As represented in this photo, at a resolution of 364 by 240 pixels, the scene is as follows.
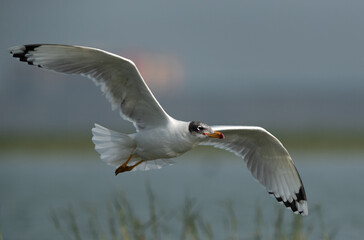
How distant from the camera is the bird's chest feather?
240 inches

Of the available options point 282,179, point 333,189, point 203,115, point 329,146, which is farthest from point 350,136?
point 203,115

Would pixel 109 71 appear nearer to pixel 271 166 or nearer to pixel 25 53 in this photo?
pixel 25 53

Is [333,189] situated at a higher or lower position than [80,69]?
lower

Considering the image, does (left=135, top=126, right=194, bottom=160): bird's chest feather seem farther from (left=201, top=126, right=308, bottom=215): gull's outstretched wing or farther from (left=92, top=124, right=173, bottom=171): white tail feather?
(left=201, top=126, right=308, bottom=215): gull's outstretched wing

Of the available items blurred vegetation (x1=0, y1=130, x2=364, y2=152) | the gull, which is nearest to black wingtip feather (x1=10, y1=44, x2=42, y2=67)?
the gull

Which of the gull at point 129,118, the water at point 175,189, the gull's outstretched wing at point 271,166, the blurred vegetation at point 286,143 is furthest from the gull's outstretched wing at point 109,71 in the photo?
the blurred vegetation at point 286,143

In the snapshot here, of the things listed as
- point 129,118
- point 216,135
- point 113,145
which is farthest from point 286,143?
point 216,135

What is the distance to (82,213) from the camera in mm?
13789

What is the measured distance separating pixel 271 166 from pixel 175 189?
41.1ft

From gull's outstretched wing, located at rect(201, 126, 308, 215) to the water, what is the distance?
0.25m

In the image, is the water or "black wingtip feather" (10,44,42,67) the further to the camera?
the water

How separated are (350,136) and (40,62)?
32.1 meters

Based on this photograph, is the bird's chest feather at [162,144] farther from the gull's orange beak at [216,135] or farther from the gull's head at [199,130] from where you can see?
the gull's orange beak at [216,135]

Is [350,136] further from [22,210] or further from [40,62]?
[40,62]
